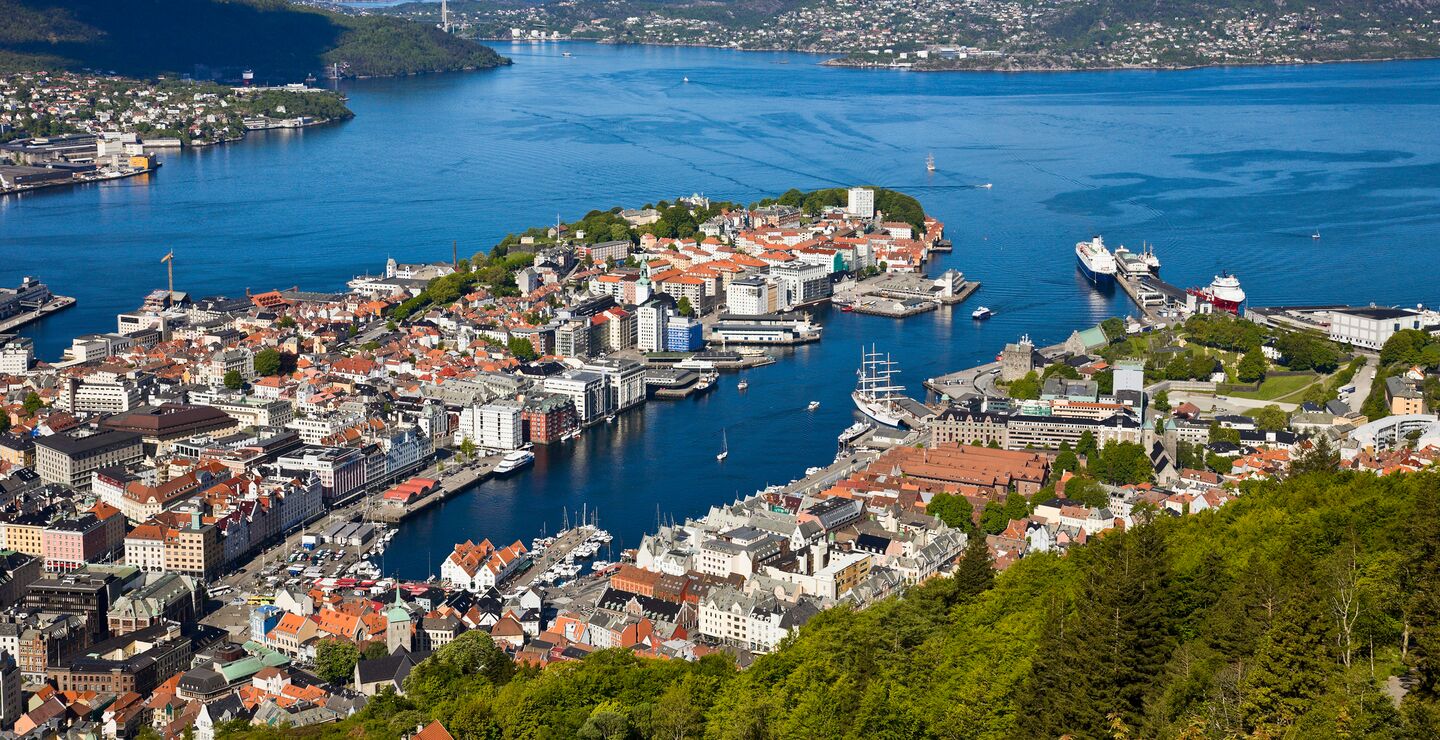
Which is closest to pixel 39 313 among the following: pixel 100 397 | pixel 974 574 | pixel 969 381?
pixel 100 397

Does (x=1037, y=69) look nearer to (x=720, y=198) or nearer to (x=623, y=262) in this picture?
(x=720, y=198)

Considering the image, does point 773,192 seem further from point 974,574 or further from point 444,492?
point 974,574

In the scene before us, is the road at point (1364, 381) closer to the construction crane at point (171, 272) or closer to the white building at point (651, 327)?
the white building at point (651, 327)

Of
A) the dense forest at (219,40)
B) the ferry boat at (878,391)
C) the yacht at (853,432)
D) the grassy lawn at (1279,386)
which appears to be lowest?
the yacht at (853,432)

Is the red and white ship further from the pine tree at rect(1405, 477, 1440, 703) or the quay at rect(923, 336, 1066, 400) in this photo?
the pine tree at rect(1405, 477, 1440, 703)

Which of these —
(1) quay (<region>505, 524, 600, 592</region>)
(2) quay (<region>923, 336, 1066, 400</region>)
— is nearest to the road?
(2) quay (<region>923, 336, 1066, 400</region>)

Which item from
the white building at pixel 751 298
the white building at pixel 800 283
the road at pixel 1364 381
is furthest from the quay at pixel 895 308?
the road at pixel 1364 381
